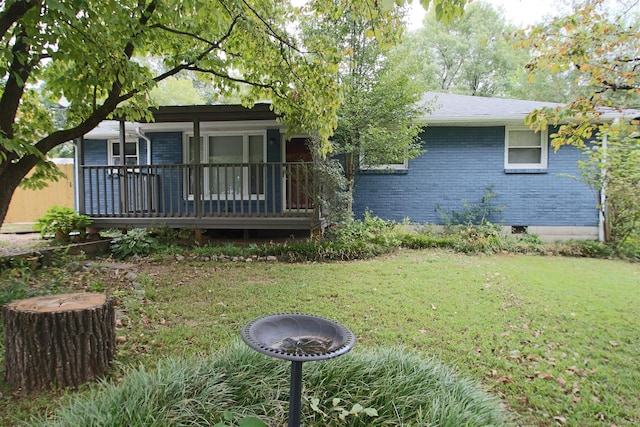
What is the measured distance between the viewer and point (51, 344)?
8.80ft

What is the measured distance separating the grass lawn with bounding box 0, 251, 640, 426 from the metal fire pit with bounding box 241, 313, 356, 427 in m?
1.49

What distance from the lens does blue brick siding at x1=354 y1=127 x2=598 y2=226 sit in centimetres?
976

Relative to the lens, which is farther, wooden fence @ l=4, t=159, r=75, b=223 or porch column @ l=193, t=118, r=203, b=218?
wooden fence @ l=4, t=159, r=75, b=223

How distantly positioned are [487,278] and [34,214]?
18145mm

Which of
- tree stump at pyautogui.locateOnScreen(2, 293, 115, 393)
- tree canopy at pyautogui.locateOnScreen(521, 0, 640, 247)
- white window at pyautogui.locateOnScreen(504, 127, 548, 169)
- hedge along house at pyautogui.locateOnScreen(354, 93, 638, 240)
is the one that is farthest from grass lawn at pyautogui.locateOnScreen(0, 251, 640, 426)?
white window at pyautogui.locateOnScreen(504, 127, 548, 169)

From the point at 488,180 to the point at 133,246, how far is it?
30.2 feet

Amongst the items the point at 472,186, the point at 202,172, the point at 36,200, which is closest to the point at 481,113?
the point at 472,186

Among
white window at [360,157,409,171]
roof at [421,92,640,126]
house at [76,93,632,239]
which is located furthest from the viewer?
house at [76,93,632,239]

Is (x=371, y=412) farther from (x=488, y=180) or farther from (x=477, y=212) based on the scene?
(x=488, y=180)

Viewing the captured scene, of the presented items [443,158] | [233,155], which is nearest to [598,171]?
[443,158]

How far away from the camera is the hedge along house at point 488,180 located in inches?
384

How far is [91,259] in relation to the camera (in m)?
7.46

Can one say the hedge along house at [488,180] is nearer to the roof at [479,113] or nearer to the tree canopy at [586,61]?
the roof at [479,113]

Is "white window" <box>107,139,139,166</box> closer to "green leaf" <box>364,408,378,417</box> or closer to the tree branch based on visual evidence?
the tree branch
